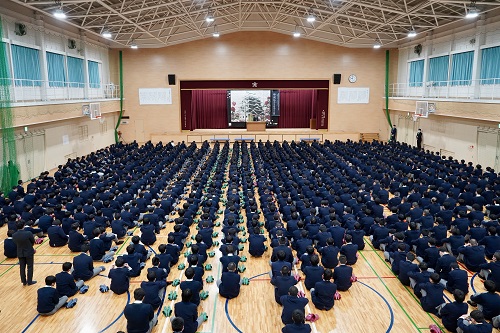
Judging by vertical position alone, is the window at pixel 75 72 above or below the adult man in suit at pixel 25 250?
A: above

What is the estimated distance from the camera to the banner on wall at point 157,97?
35312 mm

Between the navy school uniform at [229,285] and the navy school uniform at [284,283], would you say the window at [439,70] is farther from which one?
the navy school uniform at [229,285]

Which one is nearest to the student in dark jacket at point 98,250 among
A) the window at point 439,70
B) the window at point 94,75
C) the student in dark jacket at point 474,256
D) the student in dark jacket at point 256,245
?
the student in dark jacket at point 256,245

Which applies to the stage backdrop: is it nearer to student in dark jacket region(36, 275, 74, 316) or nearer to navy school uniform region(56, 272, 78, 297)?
navy school uniform region(56, 272, 78, 297)

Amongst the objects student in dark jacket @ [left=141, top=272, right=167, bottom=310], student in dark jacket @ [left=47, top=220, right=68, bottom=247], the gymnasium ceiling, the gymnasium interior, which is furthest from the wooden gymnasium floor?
the gymnasium ceiling

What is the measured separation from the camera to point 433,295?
834 centimetres

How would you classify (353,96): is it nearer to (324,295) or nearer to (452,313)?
(324,295)

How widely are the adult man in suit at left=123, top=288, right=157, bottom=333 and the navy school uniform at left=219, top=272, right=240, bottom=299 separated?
7.06 feet

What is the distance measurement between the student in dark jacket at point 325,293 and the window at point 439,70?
918 inches

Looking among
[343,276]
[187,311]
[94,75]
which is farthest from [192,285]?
[94,75]

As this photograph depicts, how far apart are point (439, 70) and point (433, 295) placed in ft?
78.1

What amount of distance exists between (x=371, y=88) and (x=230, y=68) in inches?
535

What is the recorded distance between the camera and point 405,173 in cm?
2022

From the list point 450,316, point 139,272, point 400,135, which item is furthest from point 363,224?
point 400,135
